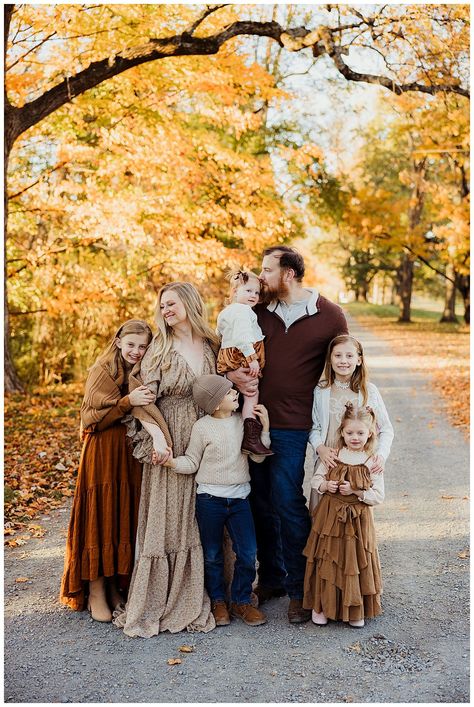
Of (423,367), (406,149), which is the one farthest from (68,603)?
(406,149)

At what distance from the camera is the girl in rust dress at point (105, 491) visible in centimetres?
434

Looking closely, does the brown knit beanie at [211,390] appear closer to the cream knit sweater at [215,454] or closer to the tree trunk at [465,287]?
the cream knit sweater at [215,454]

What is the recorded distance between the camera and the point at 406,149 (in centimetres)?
3167

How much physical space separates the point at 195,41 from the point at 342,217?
47.7ft

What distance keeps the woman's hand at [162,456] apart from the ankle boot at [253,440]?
0.45 meters

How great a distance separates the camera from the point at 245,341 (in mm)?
4207

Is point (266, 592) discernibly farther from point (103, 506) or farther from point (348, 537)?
point (103, 506)

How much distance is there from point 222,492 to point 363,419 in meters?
0.98

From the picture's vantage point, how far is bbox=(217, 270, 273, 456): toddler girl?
4.21m

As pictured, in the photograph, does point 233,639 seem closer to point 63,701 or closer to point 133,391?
point 63,701

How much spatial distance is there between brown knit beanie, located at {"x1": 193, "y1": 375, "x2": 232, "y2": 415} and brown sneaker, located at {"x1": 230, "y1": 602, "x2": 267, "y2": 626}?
49.6 inches

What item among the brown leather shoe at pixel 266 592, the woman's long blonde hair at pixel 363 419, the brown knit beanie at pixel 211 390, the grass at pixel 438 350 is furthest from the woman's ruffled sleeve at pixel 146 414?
the grass at pixel 438 350

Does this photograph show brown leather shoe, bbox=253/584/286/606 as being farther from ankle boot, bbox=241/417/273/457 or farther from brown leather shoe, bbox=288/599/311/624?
ankle boot, bbox=241/417/273/457

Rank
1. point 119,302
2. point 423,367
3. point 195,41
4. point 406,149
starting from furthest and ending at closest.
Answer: point 406,149
point 423,367
point 119,302
point 195,41
